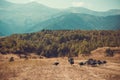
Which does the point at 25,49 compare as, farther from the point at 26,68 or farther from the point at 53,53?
the point at 26,68

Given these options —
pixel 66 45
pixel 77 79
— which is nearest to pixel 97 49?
pixel 66 45

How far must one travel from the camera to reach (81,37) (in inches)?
6604

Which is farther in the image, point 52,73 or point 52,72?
point 52,72

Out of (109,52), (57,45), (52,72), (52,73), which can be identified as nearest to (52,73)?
(52,73)

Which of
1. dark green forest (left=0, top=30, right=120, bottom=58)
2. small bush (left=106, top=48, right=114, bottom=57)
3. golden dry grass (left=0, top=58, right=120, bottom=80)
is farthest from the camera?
dark green forest (left=0, top=30, right=120, bottom=58)

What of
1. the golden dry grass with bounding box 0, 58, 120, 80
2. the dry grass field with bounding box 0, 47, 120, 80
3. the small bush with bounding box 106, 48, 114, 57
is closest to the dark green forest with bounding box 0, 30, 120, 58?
the small bush with bounding box 106, 48, 114, 57

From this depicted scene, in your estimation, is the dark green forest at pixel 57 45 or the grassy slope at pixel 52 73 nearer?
the grassy slope at pixel 52 73

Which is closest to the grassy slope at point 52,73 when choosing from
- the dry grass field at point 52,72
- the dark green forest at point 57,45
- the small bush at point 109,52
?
the dry grass field at point 52,72

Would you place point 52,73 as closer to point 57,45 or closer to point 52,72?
point 52,72

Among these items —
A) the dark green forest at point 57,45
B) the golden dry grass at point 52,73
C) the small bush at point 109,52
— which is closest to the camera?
the golden dry grass at point 52,73

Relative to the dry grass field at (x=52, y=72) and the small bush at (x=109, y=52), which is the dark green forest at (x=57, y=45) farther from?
the dry grass field at (x=52, y=72)

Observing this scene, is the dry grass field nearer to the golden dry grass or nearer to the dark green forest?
the golden dry grass

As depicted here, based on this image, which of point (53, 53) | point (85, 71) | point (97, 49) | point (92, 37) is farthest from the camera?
point (92, 37)

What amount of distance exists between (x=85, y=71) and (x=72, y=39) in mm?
84781
